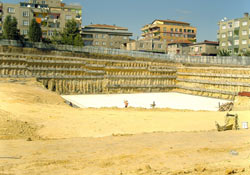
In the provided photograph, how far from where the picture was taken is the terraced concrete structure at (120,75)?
35.9 meters

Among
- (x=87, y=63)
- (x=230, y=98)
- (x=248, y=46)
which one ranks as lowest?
(x=230, y=98)

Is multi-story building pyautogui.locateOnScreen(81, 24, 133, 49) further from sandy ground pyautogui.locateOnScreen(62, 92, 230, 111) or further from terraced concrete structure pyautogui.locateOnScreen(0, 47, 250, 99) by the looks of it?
sandy ground pyautogui.locateOnScreen(62, 92, 230, 111)

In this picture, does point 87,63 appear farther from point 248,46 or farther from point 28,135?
point 248,46

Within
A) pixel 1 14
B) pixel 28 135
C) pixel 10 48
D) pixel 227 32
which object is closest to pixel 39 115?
pixel 28 135

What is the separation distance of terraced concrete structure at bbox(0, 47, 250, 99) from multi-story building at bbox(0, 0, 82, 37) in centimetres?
2747

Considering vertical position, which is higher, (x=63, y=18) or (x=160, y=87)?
(x=63, y=18)

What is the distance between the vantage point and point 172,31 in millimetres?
96688

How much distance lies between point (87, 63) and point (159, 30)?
195 feet

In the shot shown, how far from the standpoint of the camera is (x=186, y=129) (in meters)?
15.5

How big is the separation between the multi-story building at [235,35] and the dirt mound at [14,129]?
6524cm

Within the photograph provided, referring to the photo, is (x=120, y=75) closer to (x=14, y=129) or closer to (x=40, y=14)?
(x=14, y=129)

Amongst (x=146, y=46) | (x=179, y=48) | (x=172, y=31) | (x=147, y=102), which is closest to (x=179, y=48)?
(x=179, y=48)

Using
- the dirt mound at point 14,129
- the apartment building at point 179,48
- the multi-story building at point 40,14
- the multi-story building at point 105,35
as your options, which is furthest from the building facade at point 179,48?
the dirt mound at point 14,129

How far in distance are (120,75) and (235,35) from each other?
41.7 m
